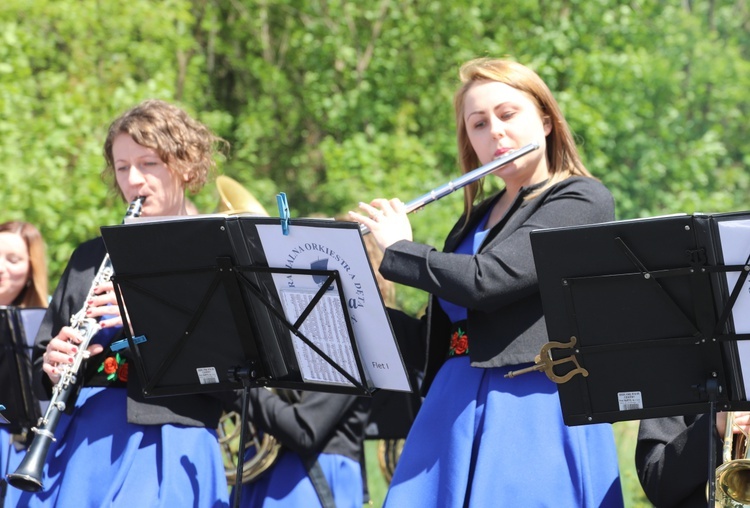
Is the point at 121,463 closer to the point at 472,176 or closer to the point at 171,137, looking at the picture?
the point at 171,137

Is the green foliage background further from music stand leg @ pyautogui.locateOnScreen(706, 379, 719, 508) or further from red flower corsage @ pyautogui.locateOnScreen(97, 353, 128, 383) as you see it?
music stand leg @ pyautogui.locateOnScreen(706, 379, 719, 508)

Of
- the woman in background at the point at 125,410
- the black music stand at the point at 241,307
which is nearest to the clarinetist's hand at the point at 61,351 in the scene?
the woman in background at the point at 125,410

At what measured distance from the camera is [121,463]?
3303mm

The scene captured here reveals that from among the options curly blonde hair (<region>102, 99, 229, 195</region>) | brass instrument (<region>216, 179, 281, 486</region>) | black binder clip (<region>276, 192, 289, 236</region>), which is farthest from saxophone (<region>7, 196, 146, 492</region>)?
brass instrument (<region>216, 179, 281, 486</region>)

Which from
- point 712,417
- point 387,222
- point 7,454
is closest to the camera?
point 712,417

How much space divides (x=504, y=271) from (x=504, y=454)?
501 millimetres

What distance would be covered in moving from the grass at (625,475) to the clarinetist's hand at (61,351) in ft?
6.54

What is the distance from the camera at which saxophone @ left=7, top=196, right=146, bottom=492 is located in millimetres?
3080

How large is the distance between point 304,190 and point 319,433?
9.60m

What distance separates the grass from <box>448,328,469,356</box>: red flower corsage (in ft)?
6.26

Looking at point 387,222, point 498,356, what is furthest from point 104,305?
point 498,356

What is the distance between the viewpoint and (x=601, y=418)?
2590mm

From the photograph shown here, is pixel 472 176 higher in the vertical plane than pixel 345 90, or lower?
lower

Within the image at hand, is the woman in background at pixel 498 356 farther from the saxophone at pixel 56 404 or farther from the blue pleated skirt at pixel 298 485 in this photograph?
the blue pleated skirt at pixel 298 485
